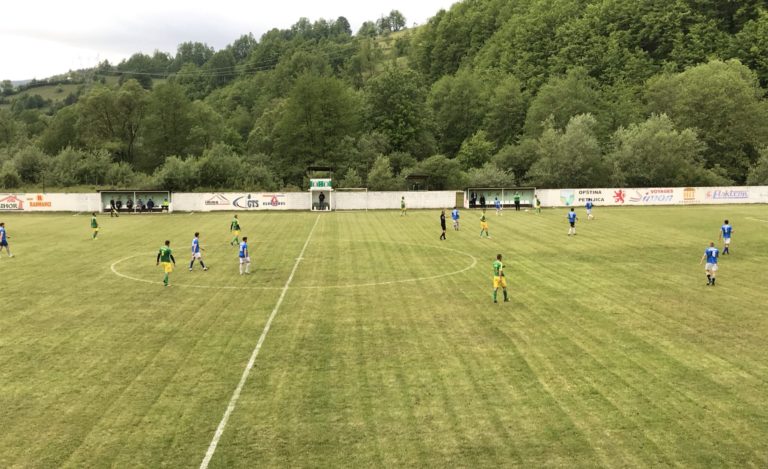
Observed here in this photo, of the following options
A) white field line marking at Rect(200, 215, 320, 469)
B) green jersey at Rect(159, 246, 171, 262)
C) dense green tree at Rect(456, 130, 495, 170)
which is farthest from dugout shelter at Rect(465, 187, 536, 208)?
green jersey at Rect(159, 246, 171, 262)

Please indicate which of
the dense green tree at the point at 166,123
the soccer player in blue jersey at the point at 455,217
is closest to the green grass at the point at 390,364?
the soccer player in blue jersey at the point at 455,217

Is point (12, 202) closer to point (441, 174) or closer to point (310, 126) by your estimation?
point (310, 126)

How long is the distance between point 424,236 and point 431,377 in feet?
102

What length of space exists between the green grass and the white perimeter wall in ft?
130

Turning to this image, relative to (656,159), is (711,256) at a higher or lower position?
lower

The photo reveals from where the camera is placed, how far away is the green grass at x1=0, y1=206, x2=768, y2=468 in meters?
12.0

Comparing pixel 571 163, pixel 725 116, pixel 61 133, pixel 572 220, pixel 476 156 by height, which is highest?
pixel 725 116

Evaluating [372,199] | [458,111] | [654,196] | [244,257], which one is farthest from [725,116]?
[244,257]

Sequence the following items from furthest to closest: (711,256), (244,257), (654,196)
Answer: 1. (654,196)
2. (244,257)
3. (711,256)

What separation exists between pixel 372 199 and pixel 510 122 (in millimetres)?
68734

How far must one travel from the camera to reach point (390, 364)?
55.0ft

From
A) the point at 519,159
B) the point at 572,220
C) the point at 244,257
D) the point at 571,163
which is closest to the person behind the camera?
the point at 244,257

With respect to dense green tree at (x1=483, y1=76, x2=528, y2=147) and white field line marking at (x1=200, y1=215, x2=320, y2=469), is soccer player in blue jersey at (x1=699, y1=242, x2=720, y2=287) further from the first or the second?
dense green tree at (x1=483, y1=76, x2=528, y2=147)

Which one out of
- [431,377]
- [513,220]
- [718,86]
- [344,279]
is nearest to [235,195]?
[513,220]
